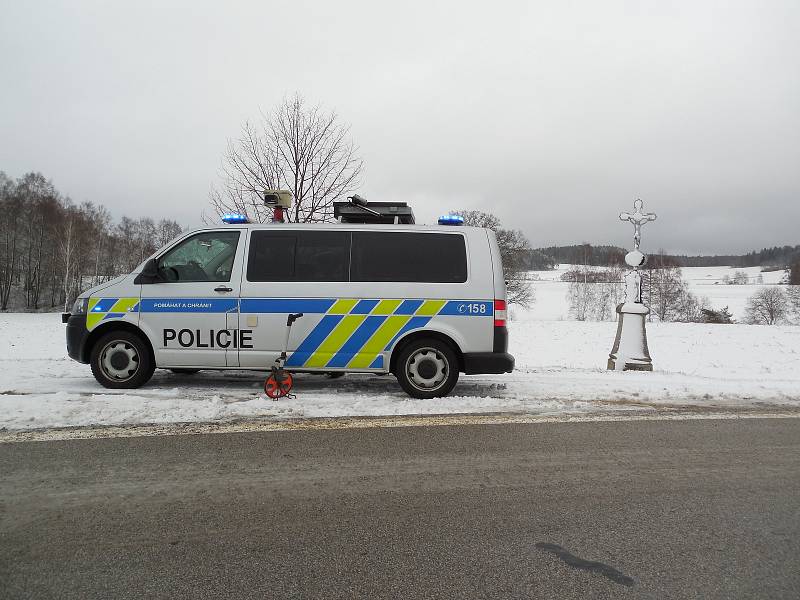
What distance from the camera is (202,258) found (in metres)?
6.49

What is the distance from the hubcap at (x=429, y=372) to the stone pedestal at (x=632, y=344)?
16.8 feet

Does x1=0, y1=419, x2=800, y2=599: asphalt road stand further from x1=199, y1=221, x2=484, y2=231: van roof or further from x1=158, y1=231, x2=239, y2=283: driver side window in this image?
x1=199, y1=221, x2=484, y2=231: van roof

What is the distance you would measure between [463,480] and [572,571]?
4.02 feet

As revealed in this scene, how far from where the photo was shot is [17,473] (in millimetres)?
3723

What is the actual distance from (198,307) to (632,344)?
25.7 feet

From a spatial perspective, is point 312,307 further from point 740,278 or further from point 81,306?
point 740,278

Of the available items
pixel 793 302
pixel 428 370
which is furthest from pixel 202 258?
pixel 793 302

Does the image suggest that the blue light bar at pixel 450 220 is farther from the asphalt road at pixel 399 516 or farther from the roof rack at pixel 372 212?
the asphalt road at pixel 399 516

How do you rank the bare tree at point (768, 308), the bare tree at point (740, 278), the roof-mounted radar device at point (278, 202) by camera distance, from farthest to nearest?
the bare tree at point (740, 278) → the bare tree at point (768, 308) → the roof-mounted radar device at point (278, 202)

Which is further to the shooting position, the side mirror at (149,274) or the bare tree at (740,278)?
the bare tree at (740,278)

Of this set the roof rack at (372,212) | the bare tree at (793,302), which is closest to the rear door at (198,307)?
the roof rack at (372,212)

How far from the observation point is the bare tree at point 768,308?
47.9 m

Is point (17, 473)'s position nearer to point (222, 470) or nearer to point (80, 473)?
point (80, 473)

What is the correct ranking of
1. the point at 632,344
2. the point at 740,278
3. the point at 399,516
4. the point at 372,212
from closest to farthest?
the point at 399,516
the point at 372,212
the point at 632,344
the point at 740,278
